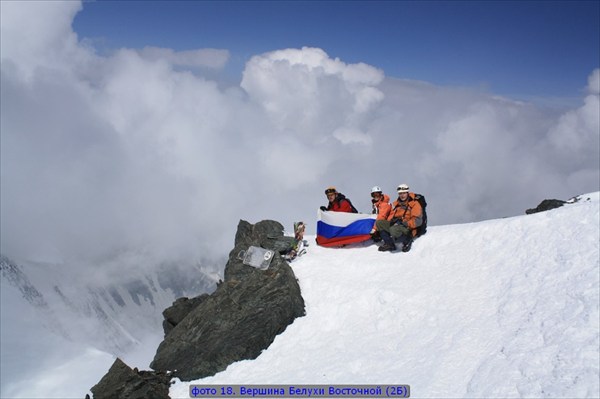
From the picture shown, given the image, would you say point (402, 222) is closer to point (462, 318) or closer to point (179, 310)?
point (462, 318)

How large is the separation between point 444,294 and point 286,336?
18.5ft

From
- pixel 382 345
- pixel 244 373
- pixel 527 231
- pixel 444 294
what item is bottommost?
pixel 244 373

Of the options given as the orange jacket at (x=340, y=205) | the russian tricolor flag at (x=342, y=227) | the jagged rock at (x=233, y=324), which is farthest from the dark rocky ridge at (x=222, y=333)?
the orange jacket at (x=340, y=205)

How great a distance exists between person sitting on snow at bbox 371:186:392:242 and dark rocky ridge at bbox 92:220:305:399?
4580mm

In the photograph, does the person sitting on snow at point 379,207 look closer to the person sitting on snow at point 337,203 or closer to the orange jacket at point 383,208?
the orange jacket at point 383,208

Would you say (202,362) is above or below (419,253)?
below

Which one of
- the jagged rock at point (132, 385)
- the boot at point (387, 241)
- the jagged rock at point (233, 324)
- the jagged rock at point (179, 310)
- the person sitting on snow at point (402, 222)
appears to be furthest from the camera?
the jagged rock at point (179, 310)

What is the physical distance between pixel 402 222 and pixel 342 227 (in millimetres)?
3154

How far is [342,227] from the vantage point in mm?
19672

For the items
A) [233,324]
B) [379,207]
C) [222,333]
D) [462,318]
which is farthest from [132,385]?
[379,207]

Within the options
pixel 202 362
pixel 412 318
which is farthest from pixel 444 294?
pixel 202 362

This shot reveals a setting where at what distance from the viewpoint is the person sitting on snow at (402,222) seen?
683 inches

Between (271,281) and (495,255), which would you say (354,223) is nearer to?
(271,281)

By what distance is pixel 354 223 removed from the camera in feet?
63.7
